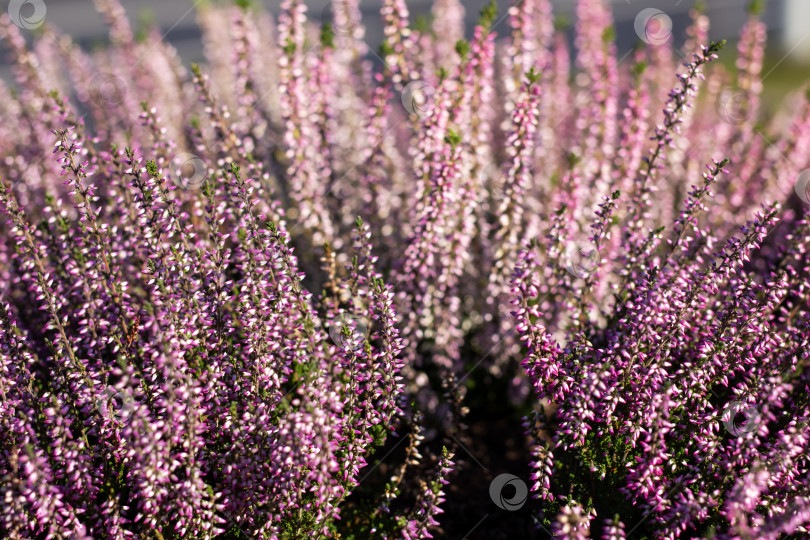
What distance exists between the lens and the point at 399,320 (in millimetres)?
3932

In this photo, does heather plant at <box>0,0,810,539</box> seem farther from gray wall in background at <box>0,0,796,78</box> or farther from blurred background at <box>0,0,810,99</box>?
gray wall in background at <box>0,0,796,78</box>

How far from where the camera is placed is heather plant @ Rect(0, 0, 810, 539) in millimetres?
3316

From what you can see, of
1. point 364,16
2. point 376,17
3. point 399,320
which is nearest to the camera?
point 399,320

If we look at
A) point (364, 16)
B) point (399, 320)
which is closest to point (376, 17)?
point (364, 16)

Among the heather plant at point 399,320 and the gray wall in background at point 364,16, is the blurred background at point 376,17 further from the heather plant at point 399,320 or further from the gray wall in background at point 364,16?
the heather plant at point 399,320

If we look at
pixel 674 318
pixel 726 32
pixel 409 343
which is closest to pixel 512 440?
pixel 409 343

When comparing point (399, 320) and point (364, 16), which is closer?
point (399, 320)

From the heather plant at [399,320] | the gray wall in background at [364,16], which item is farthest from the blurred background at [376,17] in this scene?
the heather plant at [399,320]

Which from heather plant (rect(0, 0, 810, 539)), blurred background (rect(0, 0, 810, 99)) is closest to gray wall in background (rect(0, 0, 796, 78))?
blurred background (rect(0, 0, 810, 99))

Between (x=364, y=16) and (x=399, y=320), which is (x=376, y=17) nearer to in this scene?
(x=364, y=16)

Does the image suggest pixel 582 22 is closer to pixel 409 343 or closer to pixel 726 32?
pixel 409 343

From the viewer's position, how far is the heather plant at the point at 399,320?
10.9 ft

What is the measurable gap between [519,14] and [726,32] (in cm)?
1901

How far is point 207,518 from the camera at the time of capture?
3490mm
